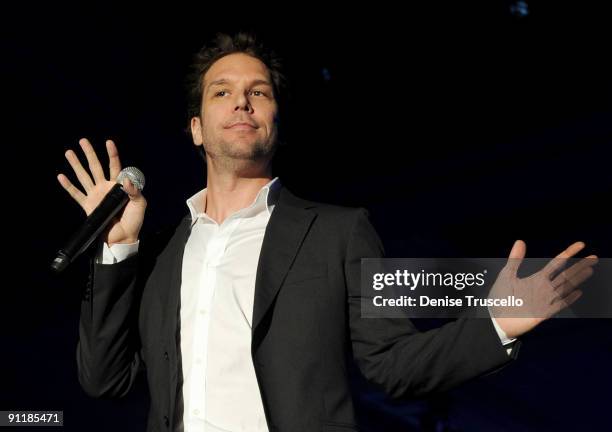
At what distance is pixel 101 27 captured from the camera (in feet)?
10.1

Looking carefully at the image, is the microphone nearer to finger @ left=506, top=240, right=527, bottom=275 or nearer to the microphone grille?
the microphone grille

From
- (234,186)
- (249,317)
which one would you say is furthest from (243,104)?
(249,317)

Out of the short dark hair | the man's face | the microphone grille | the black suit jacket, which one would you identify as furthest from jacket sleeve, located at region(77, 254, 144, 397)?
the short dark hair

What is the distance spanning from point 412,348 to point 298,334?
243 millimetres

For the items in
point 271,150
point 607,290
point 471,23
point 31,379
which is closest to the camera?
point 271,150

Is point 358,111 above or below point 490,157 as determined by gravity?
above

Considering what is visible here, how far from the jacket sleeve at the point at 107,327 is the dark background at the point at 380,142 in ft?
4.32

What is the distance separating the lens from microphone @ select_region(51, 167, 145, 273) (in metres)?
1.27

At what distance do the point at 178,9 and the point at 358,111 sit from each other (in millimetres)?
1754

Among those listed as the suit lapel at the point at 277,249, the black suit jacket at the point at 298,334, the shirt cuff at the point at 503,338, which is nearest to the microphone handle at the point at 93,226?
the black suit jacket at the point at 298,334

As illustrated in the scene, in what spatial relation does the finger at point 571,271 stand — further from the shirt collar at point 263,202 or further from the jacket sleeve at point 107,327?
the jacket sleeve at point 107,327

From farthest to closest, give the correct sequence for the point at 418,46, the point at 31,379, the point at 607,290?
1. the point at 418,46
2. the point at 31,379
3. the point at 607,290

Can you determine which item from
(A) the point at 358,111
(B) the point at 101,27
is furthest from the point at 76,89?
(A) the point at 358,111

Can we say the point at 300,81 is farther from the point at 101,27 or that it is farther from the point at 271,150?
the point at 271,150
